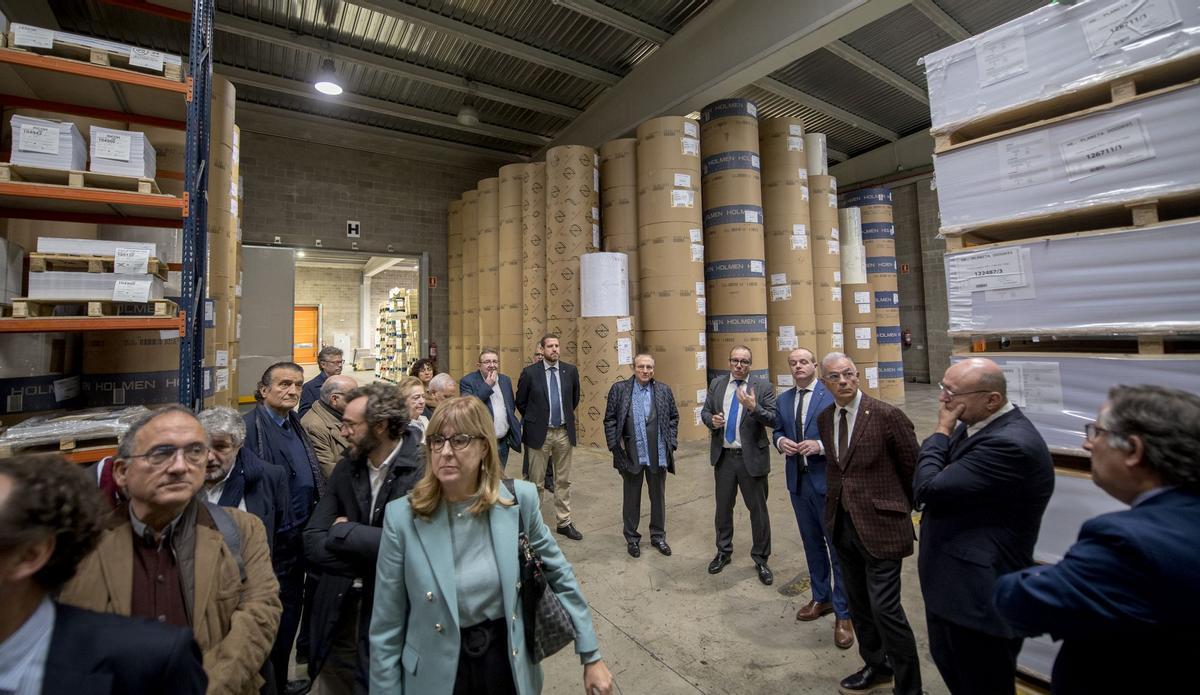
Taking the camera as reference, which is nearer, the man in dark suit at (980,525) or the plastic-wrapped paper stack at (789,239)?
the man in dark suit at (980,525)

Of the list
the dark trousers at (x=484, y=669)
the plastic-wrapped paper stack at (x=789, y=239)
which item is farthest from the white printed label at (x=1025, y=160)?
the plastic-wrapped paper stack at (x=789, y=239)

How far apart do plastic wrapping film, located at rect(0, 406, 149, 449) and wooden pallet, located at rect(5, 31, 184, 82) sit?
1994mm

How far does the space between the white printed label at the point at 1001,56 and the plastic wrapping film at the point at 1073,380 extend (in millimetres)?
1343

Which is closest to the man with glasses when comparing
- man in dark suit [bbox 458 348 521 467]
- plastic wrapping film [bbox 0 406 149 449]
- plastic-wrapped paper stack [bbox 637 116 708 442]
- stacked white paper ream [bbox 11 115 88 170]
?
man in dark suit [bbox 458 348 521 467]

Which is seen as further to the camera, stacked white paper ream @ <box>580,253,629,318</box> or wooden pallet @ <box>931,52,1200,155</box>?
stacked white paper ream @ <box>580,253,629,318</box>

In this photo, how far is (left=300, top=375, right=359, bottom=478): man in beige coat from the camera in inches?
98.5

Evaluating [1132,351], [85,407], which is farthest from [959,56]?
[85,407]

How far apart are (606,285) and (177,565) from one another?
5.27 meters

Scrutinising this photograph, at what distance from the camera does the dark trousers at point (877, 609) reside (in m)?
1.98

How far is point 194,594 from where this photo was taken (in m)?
1.28

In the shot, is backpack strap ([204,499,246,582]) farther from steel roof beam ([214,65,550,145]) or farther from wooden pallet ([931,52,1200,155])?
steel roof beam ([214,65,550,145])

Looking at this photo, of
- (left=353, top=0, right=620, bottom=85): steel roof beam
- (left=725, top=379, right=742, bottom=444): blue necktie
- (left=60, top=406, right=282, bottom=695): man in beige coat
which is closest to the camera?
(left=60, top=406, right=282, bottom=695): man in beige coat

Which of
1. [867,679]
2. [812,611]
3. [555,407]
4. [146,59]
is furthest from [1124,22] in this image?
[146,59]

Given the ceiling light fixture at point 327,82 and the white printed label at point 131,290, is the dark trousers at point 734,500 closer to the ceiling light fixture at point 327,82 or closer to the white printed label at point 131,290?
the white printed label at point 131,290
